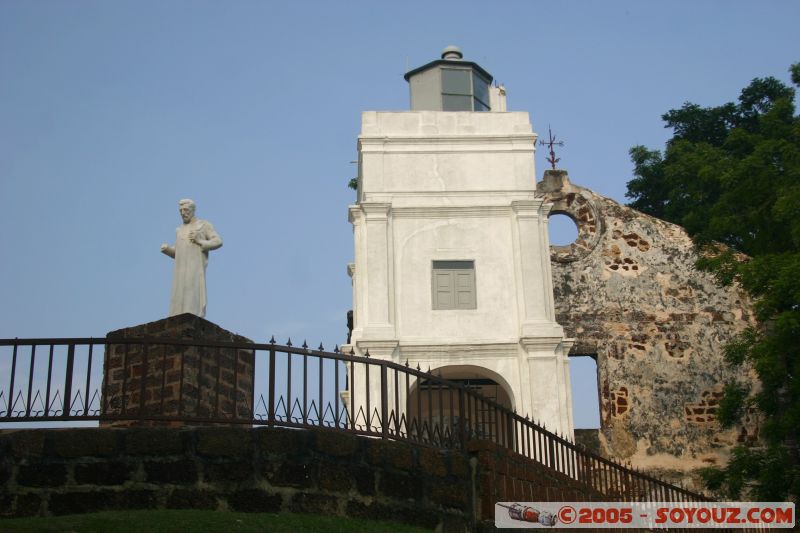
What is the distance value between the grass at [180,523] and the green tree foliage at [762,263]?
398 inches

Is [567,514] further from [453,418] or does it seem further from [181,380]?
[181,380]

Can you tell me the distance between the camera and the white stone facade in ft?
67.9

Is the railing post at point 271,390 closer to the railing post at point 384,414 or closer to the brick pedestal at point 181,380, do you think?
the brick pedestal at point 181,380

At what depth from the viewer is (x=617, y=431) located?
75.3 ft

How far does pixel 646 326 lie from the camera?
78.0ft

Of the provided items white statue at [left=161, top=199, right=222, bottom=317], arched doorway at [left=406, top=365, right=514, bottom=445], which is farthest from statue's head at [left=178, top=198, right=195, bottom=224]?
arched doorway at [left=406, top=365, right=514, bottom=445]

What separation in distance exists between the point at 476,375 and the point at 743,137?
6.59 m

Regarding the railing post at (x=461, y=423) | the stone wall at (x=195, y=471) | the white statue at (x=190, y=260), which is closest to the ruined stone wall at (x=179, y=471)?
the stone wall at (x=195, y=471)

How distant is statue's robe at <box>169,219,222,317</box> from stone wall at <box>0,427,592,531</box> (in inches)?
179

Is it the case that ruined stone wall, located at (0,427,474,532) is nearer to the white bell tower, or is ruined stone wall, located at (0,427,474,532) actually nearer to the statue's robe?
the statue's robe

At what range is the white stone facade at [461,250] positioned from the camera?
20.7 metres

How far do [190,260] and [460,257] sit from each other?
312 inches

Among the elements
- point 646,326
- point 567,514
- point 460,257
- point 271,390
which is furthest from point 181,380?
point 646,326

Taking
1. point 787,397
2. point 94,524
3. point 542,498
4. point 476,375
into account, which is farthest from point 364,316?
point 94,524
